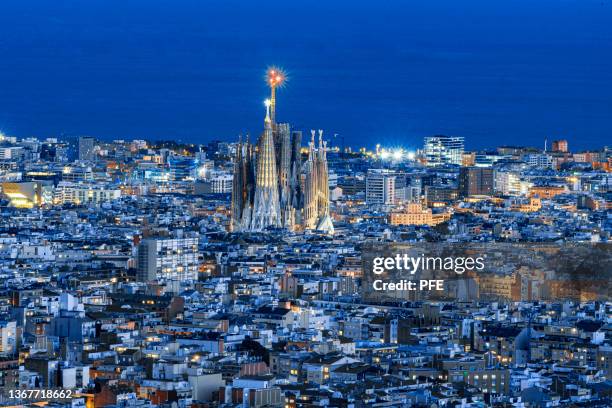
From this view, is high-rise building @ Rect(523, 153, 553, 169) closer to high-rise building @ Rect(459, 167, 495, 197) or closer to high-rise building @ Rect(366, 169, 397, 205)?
high-rise building @ Rect(459, 167, 495, 197)

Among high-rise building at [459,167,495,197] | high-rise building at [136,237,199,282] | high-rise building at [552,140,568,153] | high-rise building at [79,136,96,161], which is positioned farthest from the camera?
high-rise building at [552,140,568,153]

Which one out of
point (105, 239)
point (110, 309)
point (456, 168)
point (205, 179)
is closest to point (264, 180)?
point (105, 239)

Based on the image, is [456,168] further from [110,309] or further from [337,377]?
[337,377]

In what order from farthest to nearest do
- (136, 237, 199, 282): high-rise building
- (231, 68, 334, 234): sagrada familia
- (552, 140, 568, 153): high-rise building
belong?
1. (552, 140, 568, 153): high-rise building
2. (231, 68, 334, 234): sagrada familia
3. (136, 237, 199, 282): high-rise building

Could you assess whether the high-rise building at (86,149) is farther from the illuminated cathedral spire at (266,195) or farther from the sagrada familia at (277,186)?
the illuminated cathedral spire at (266,195)

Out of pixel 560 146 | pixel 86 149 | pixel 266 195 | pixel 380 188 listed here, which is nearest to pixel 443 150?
pixel 560 146

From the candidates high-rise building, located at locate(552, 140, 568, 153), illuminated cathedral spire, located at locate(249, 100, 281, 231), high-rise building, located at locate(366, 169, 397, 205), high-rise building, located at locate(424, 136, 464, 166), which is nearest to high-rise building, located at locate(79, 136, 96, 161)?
high-rise building, located at locate(424, 136, 464, 166)
